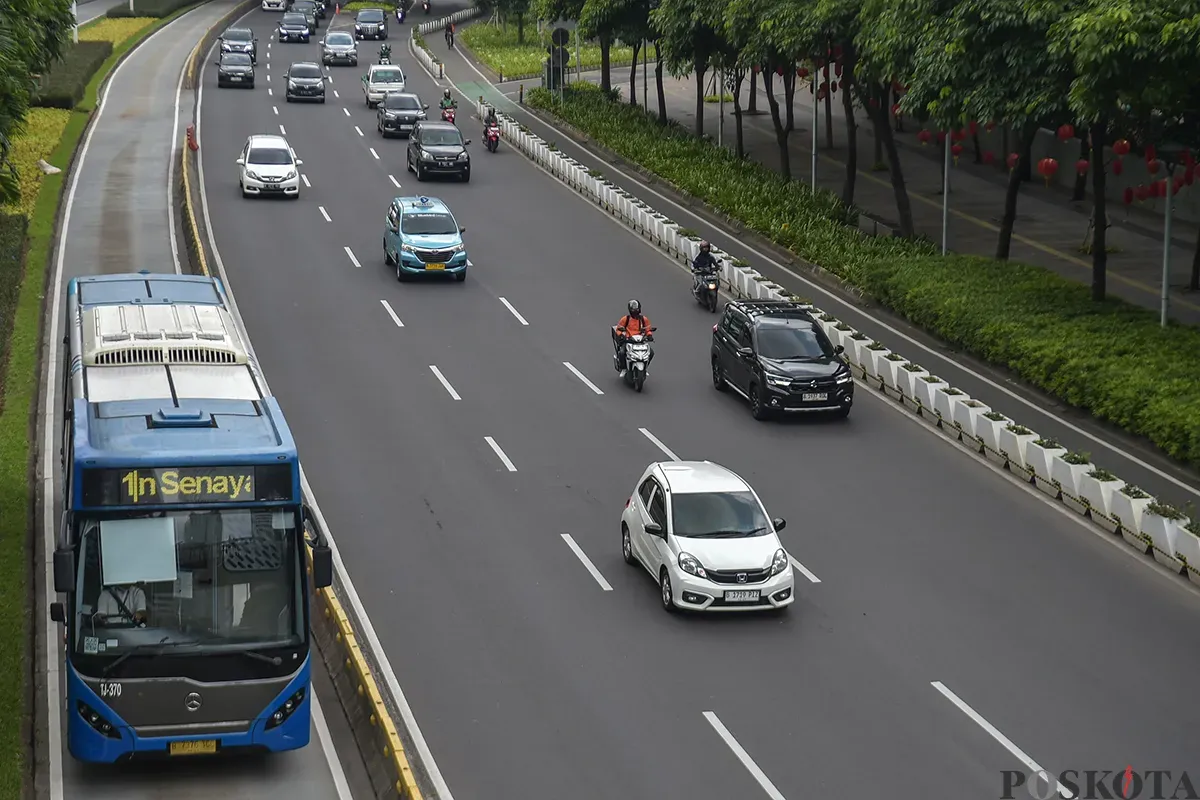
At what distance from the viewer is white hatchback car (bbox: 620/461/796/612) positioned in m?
20.0

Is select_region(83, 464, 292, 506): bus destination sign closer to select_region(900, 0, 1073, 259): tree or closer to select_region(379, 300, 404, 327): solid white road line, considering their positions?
select_region(900, 0, 1073, 259): tree

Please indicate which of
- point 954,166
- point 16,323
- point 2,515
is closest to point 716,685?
point 2,515

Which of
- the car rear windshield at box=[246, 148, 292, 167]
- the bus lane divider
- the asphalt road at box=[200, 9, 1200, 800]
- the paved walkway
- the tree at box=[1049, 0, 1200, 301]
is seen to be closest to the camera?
the bus lane divider

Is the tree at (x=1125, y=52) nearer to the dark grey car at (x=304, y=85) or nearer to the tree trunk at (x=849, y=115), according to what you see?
the tree trunk at (x=849, y=115)

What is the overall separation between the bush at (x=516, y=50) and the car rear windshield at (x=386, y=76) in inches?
523

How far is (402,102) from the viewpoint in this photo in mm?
59781

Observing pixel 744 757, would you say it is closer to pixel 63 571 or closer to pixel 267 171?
pixel 63 571

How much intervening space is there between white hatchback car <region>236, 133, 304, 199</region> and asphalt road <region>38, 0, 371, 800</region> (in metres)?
2.42

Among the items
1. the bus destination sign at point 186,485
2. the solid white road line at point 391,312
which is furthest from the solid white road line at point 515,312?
the bus destination sign at point 186,485

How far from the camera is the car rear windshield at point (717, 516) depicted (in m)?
20.6

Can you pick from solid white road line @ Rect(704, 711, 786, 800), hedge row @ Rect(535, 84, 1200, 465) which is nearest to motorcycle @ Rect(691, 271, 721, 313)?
hedge row @ Rect(535, 84, 1200, 465)

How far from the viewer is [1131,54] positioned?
26.7 meters

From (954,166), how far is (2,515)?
140 feet

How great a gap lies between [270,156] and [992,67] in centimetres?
2382
